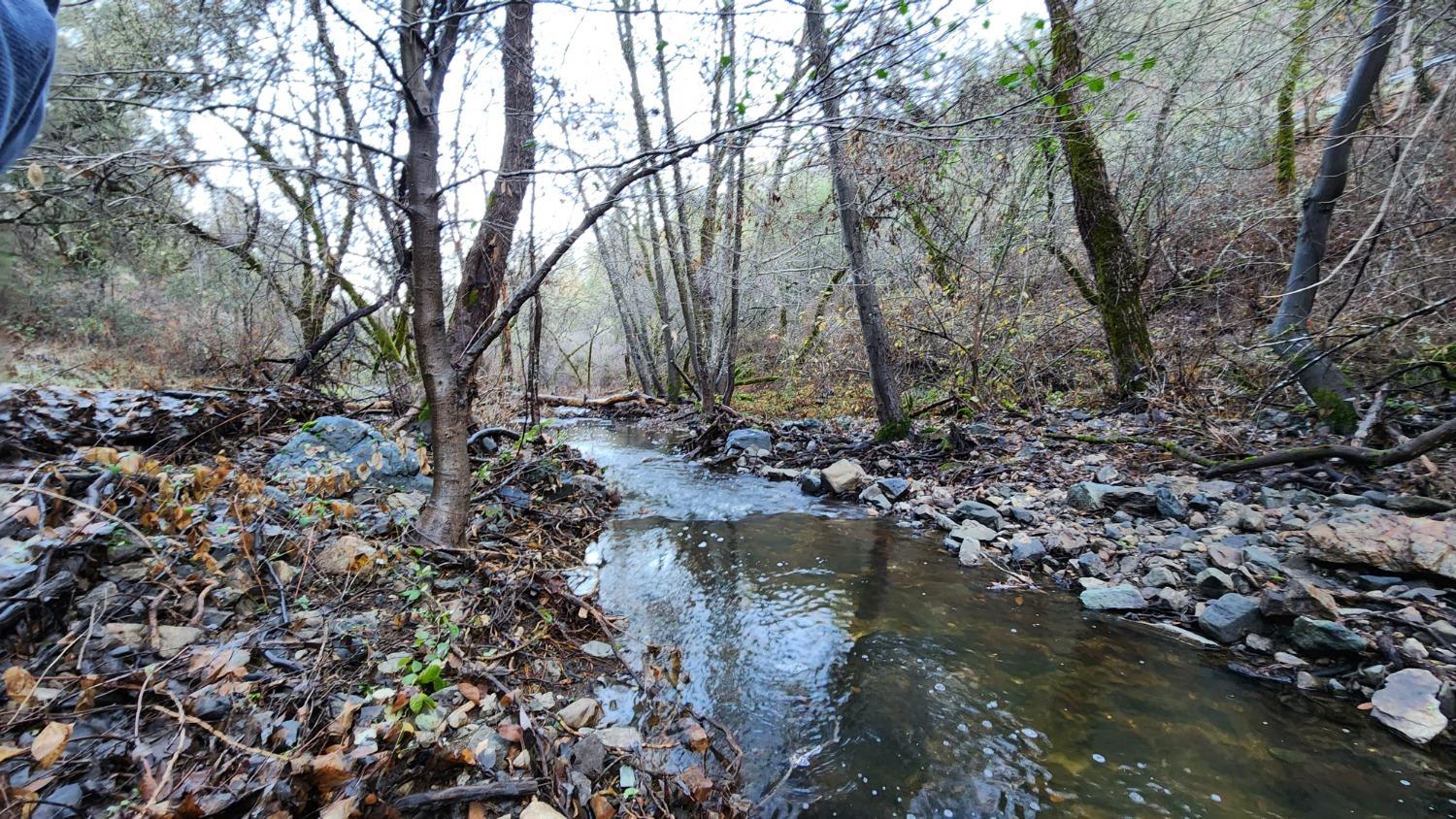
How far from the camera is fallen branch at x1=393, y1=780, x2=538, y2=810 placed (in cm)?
163

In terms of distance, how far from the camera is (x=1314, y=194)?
5348mm

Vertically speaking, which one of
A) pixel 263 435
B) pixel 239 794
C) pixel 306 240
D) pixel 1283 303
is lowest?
Answer: pixel 239 794

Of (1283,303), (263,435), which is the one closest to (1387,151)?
(1283,303)

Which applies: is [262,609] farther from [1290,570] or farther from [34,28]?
[1290,570]

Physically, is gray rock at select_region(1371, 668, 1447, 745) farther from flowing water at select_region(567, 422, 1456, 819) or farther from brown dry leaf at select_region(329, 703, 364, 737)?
brown dry leaf at select_region(329, 703, 364, 737)

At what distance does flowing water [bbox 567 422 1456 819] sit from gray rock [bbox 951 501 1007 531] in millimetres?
739

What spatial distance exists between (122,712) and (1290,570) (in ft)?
18.4

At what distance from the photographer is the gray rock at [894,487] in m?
6.09

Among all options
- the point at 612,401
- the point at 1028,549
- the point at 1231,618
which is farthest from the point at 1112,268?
the point at 612,401

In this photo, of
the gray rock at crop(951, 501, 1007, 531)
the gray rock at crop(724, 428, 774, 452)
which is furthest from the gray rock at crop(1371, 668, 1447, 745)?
the gray rock at crop(724, 428, 774, 452)

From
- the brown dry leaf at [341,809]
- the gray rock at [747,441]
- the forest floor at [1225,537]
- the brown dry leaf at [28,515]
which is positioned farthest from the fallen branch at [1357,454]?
the brown dry leaf at [28,515]

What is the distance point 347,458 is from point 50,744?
2.99 meters

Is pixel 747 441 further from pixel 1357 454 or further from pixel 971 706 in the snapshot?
pixel 1357 454

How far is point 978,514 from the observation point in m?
5.16
